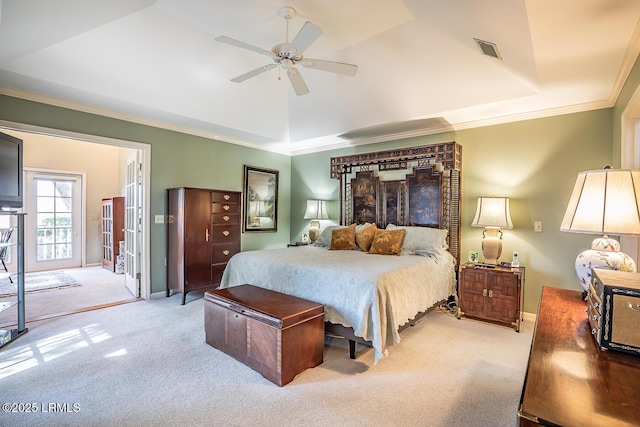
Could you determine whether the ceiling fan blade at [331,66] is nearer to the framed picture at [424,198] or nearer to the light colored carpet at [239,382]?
the framed picture at [424,198]

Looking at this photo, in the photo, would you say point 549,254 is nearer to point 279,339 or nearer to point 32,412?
point 279,339

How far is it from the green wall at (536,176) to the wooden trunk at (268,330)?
2.68 m

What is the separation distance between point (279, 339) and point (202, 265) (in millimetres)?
2603

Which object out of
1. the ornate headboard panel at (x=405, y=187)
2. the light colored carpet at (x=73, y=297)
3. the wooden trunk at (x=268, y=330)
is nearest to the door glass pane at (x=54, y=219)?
the light colored carpet at (x=73, y=297)

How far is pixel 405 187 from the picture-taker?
4.62 metres

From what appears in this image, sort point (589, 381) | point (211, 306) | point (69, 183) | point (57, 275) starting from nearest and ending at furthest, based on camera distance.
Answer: point (589, 381)
point (211, 306)
point (57, 275)
point (69, 183)

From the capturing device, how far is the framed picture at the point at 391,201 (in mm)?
4684

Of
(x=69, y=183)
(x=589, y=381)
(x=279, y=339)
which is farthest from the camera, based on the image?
(x=69, y=183)

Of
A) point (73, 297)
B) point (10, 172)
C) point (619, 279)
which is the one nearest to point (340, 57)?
point (619, 279)

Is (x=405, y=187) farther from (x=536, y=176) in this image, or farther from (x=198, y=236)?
(x=198, y=236)

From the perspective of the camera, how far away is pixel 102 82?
3.34 meters

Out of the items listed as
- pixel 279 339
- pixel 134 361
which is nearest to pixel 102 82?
pixel 134 361

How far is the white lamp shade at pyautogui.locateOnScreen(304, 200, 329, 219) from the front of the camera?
548cm

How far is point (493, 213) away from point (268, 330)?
2937 mm
